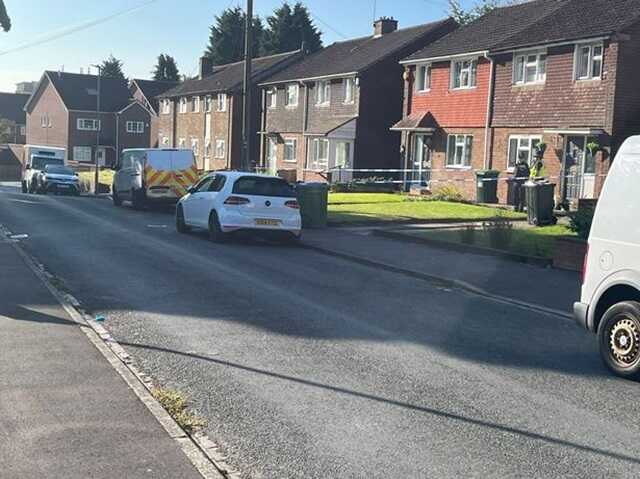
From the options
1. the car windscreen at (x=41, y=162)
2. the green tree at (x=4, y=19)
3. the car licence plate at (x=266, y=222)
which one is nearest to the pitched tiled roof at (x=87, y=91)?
the car windscreen at (x=41, y=162)

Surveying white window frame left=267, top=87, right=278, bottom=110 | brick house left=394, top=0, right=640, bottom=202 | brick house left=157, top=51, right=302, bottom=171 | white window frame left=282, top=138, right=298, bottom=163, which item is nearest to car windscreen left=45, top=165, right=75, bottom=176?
white window frame left=282, top=138, right=298, bottom=163

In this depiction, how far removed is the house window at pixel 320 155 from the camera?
139ft

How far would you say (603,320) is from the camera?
768cm

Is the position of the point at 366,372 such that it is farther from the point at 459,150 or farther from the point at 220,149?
the point at 220,149

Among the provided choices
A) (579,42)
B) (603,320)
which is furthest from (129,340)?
(579,42)

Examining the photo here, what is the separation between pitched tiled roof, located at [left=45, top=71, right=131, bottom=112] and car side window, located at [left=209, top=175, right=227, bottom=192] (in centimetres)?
6503

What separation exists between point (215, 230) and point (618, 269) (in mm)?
11664

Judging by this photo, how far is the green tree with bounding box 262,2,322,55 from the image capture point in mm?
78938

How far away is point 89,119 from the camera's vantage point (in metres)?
80.9

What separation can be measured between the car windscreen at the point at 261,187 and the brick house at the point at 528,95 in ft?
37.2

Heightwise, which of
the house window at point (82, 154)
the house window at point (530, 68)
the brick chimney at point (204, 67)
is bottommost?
the house window at point (82, 154)

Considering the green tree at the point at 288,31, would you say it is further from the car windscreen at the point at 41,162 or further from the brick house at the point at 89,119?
the car windscreen at the point at 41,162

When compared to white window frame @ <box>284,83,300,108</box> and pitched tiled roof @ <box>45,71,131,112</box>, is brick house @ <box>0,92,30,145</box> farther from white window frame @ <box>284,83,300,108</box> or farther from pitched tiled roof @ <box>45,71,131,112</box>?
white window frame @ <box>284,83,300,108</box>

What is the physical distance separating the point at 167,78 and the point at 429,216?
276ft
